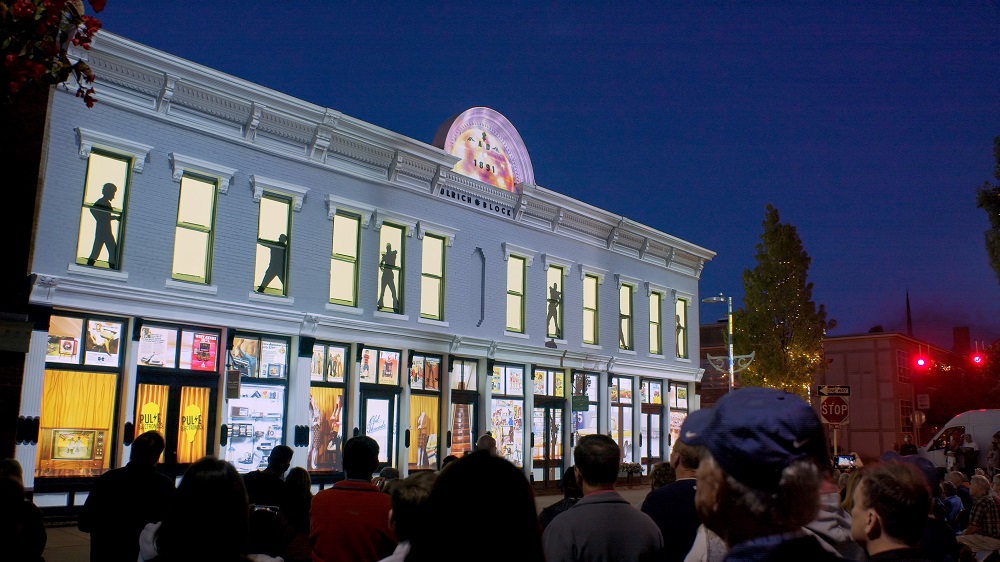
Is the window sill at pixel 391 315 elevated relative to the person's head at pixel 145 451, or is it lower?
elevated

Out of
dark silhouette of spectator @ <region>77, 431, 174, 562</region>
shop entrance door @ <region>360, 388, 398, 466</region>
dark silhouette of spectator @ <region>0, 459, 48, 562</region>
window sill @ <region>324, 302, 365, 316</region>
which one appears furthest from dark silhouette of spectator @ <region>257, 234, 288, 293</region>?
dark silhouette of spectator @ <region>0, 459, 48, 562</region>

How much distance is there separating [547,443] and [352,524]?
21721mm

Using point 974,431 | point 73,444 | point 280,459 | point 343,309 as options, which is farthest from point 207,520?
point 974,431

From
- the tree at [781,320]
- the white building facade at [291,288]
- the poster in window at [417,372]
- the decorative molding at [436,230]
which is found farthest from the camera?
the tree at [781,320]

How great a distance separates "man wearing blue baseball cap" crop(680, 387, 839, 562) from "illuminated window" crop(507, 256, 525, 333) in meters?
23.7

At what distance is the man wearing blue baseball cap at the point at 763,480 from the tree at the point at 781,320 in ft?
113

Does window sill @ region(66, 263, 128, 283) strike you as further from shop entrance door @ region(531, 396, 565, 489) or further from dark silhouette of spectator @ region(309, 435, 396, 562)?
shop entrance door @ region(531, 396, 565, 489)

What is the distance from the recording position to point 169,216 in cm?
1802

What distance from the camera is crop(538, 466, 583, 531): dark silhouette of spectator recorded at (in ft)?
23.3

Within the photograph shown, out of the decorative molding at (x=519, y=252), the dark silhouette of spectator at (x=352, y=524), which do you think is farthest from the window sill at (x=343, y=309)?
the dark silhouette of spectator at (x=352, y=524)

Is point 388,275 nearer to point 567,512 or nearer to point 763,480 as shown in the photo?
point 567,512

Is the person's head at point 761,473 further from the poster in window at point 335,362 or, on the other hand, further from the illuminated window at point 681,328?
the illuminated window at point 681,328

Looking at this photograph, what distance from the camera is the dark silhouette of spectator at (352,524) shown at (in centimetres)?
580

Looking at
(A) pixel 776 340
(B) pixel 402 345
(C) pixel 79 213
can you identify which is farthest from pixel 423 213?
(A) pixel 776 340
